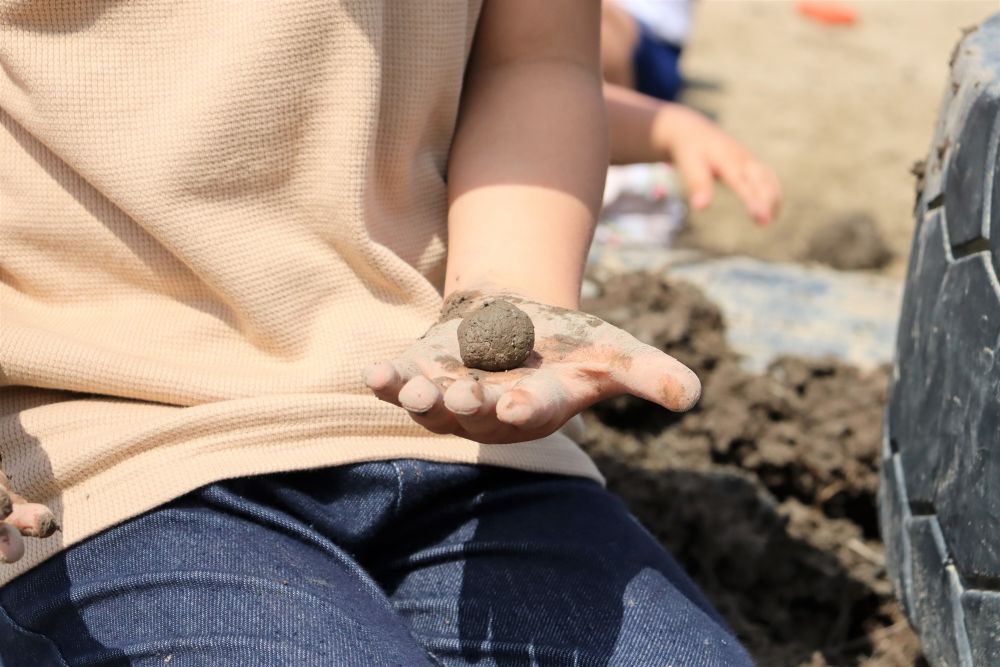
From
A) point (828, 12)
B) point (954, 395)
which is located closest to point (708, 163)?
point (954, 395)

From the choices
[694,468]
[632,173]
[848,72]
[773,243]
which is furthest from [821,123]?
[694,468]

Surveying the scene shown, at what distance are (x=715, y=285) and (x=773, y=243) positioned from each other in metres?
1.66

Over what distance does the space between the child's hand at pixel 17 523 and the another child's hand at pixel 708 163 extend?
3.73ft

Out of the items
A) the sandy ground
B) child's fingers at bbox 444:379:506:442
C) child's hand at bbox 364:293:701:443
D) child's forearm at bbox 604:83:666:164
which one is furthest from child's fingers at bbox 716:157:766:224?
the sandy ground

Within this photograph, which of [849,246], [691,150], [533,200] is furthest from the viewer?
[849,246]

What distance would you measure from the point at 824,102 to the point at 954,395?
18.1 ft

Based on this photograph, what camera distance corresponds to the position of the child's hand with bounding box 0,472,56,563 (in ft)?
3.28

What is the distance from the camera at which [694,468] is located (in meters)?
2.32

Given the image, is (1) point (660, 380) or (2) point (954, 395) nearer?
(1) point (660, 380)

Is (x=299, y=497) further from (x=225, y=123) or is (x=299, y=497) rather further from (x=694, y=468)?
(x=694, y=468)

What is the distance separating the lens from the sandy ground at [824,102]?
15.8 ft

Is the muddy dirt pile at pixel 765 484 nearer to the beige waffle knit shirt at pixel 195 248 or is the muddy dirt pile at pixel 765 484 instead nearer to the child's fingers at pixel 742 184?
the child's fingers at pixel 742 184

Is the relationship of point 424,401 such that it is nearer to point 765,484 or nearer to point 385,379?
point 385,379

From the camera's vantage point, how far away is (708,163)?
188cm
